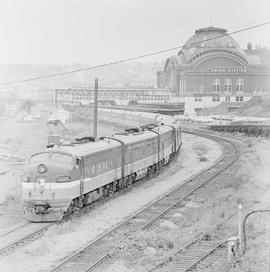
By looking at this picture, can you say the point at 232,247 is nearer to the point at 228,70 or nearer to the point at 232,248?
the point at 232,248

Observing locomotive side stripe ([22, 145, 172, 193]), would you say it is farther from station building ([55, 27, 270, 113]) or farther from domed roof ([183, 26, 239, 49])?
domed roof ([183, 26, 239, 49])

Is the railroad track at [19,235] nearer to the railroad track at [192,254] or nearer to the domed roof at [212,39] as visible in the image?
the railroad track at [192,254]

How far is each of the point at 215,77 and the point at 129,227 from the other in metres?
105

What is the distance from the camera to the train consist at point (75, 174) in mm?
21547

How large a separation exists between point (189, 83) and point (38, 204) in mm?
103726

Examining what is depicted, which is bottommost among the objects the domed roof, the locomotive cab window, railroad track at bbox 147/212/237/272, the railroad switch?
railroad track at bbox 147/212/237/272

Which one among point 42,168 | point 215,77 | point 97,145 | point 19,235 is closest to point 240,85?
point 215,77

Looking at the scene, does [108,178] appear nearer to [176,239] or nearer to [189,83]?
[176,239]

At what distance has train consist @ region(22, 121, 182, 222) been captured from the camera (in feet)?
70.7

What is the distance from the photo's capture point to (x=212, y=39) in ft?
432

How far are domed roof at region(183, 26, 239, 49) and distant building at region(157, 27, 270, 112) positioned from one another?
230 cm

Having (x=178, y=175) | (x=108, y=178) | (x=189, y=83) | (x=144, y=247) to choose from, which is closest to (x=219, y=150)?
(x=178, y=175)

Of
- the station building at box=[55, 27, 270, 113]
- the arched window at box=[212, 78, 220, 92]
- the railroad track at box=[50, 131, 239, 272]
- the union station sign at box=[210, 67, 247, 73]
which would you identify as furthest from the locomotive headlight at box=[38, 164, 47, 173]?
the arched window at box=[212, 78, 220, 92]

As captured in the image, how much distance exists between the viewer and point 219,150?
47.9 meters
